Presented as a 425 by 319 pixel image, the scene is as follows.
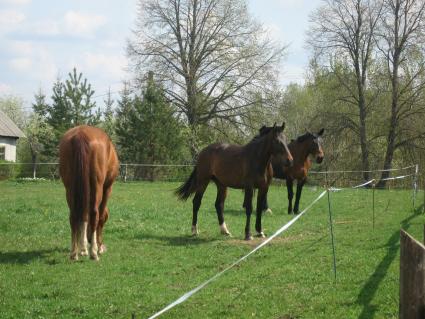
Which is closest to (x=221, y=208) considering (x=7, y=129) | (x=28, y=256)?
(x=28, y=256)

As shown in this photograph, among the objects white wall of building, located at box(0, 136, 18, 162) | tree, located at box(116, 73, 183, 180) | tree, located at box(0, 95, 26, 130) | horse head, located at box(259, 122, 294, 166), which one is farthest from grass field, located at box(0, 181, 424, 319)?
tree, located at box(0, 95, 26, 130)

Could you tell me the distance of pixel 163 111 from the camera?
33.9 m

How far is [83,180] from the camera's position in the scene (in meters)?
8.39

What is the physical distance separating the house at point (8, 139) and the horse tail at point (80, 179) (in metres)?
43.4

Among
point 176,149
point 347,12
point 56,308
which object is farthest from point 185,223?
point 347,12

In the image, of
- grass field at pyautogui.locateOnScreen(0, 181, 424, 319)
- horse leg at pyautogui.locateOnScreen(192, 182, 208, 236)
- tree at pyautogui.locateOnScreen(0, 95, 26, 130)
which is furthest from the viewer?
tree at pyautogui.locateOnScreen(0, 95, 26, 130)

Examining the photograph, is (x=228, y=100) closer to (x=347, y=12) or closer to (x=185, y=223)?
(x=347, y=12)

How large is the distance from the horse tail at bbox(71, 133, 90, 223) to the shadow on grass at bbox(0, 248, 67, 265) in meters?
0.95

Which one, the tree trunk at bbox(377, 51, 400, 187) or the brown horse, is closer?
the brown horse

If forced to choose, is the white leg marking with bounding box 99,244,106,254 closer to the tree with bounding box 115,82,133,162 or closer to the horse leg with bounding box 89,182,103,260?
the horse leg with bounding box 89,182,103,260

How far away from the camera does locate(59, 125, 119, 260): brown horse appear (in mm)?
8367

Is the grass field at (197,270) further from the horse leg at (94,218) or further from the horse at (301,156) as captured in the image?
the horse at (301,156)

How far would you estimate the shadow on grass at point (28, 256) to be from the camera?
8553 mm

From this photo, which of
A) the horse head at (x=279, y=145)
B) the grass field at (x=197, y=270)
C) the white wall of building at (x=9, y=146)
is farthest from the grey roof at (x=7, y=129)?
the horse head at (x=279, y=145)
